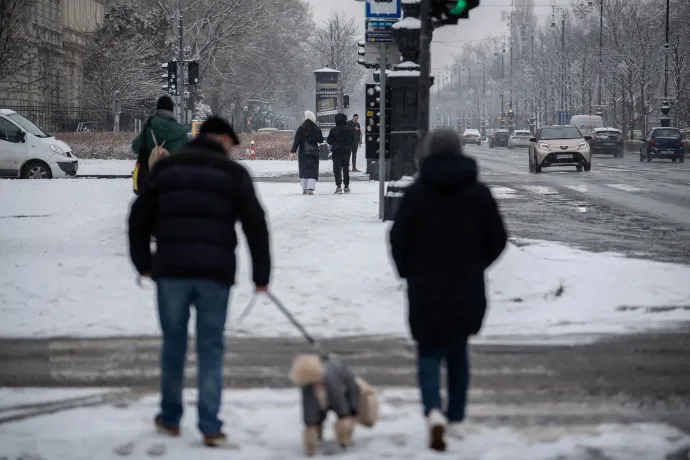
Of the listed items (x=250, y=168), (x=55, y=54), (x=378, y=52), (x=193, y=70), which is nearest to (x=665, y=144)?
(x=250, y=168)

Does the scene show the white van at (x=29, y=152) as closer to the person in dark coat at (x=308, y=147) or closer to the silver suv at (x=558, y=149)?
the person in dark coat at (x=308, y=147)

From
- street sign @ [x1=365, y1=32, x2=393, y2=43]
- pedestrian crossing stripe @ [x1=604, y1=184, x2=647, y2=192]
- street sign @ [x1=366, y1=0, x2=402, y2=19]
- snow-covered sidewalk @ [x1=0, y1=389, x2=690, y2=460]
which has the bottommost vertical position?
snow-covered sidewalk @ [x1=0, y1=389, x2=690, y2=460]

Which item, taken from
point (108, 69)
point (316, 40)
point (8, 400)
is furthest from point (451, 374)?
point (316, 40)

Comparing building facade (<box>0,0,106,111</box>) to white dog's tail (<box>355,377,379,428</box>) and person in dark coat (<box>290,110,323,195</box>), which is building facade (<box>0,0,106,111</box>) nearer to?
person in dark coat (<box>290,110,323,195</box>)

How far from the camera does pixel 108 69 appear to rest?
5859cm

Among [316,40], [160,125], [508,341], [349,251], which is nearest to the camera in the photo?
[508,341]

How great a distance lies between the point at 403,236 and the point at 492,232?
43cm

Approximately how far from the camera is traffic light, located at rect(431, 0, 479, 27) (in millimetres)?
10672

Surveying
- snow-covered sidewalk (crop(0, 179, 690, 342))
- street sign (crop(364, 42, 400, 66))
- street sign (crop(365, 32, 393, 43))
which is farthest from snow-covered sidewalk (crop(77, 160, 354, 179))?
snow-covered sidewalk (crop(0, 179, 690, 342))

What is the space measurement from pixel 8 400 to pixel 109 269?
5.85 m

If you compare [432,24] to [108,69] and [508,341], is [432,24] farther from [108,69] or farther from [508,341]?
[108,69]

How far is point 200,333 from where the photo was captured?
19.4 ft

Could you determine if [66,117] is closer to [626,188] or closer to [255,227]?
[626,188]

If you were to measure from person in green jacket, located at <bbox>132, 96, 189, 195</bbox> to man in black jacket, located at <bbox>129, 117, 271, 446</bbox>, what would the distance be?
6806 millimetres
